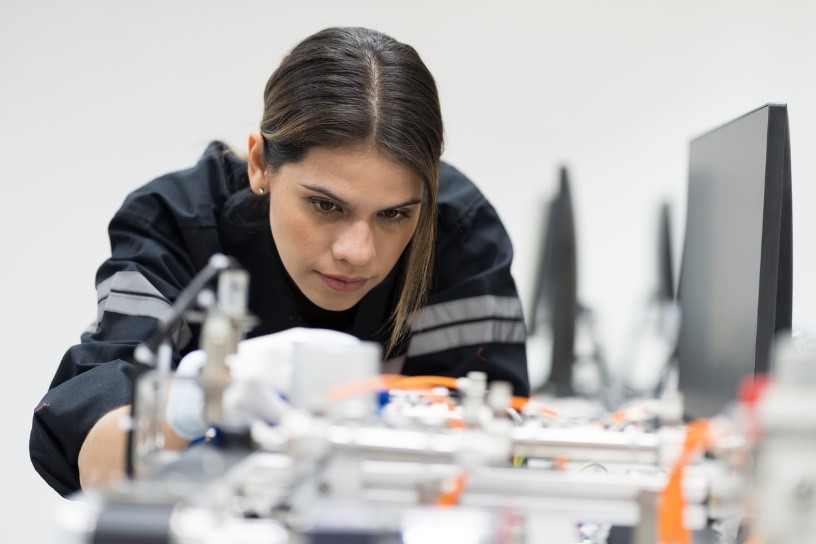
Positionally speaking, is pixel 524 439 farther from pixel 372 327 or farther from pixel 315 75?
pixel 372 327

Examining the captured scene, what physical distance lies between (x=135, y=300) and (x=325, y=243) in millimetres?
261

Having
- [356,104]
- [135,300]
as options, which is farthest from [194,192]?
[356,104]

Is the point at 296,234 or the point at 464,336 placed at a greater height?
the point at 296,234

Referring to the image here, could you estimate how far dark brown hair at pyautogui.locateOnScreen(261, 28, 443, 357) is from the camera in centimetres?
114

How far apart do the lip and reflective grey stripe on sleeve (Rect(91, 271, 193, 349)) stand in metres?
0.19

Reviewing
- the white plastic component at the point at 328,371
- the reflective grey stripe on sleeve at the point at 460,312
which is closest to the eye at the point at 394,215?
the reflective grey stripe on sleeve at the point at 460,312

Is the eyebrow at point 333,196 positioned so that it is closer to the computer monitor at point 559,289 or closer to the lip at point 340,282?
the lip at point 340,282

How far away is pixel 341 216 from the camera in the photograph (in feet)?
3.80

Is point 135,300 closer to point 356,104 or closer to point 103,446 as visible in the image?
point 103,446

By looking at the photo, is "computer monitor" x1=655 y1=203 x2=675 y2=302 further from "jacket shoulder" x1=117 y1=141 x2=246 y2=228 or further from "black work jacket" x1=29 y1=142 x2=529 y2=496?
"jacket shoulder" x1=117 y1=141 x2=246 y2=228

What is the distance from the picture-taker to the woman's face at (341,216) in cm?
112

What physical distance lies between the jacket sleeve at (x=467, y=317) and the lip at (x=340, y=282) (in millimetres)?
215

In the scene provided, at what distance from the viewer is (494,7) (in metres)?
2.37

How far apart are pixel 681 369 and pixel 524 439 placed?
724 millimetres
